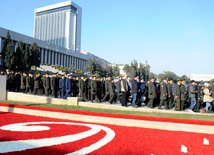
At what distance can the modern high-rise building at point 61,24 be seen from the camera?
486 feet

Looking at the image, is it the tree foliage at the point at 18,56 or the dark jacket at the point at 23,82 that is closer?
the dark jacket at the point at 23,82

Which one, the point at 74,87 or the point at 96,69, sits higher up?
the point at 96,69

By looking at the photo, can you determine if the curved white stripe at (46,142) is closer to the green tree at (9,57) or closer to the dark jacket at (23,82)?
the dark jacket at (23,82)

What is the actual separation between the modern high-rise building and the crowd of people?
12963cm

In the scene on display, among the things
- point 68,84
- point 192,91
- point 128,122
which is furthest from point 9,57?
point 128,122

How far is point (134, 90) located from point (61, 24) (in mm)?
149367

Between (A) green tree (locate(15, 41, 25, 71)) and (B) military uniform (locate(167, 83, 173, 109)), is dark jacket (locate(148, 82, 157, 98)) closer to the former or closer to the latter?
(B) military uniform (locate(167, 83, 173, 109))

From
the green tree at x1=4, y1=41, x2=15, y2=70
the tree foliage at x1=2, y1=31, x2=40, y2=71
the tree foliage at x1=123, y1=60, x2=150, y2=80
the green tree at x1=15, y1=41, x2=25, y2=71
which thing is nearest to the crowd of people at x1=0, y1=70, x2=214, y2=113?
the green tree at x1=4, y1=41, x2=15, y2=70

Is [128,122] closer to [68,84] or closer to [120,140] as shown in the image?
[120,140]

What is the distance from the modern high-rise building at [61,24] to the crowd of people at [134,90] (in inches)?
5104

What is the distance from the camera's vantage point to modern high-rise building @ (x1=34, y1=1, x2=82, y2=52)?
148m

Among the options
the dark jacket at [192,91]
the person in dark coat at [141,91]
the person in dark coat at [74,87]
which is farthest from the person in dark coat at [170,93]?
the person in dark coat at [74,87]

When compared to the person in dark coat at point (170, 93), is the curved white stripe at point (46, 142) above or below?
below

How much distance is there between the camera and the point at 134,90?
447 inches
